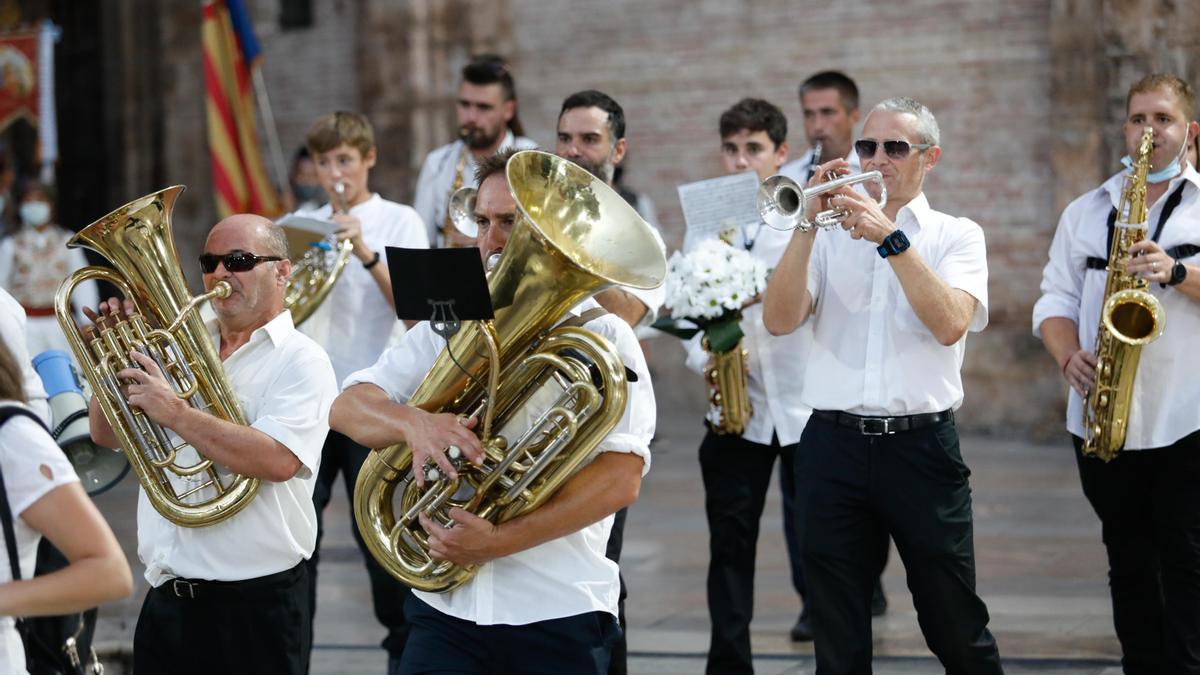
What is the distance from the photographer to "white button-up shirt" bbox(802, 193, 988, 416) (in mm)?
4695

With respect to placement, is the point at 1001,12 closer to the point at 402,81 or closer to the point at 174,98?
the point at 402,81

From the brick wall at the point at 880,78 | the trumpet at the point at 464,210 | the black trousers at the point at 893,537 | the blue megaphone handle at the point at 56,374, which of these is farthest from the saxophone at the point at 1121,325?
the brick wall at the point at 880,78

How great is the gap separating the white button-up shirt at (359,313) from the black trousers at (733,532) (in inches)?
56.4

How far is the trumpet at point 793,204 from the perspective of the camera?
4484 millimetres

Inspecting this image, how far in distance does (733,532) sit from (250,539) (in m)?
2.25

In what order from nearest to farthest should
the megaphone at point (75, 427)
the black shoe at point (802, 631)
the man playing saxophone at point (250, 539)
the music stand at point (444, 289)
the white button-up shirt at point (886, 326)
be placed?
the music stand at point (444, 289)
the man playing saxophone at point (250, 539)
the white button-up shirt at point (886, 326)
the megaphone at point (75, 427)
the black shoe at point (802, 631)

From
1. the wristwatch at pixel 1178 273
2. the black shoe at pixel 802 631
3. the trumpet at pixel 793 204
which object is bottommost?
the black shoe at pixel 802 631

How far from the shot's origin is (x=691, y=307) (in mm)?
5949

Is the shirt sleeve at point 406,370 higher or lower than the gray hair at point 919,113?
lower

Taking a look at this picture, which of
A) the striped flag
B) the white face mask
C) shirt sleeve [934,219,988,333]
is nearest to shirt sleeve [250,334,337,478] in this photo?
shirt sleeve [934,219,988,333]

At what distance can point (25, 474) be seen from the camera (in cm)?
303

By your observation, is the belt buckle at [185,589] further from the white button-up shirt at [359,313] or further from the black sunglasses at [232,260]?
the white button-up shirt at [359,313]

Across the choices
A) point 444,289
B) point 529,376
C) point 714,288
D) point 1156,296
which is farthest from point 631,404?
point 1156,296

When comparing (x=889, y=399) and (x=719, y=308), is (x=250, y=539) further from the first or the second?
(x=719, y=308)
